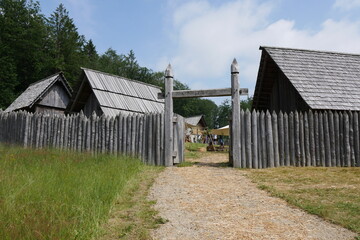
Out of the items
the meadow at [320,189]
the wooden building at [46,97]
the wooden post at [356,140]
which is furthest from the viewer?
the wooden building at [46,97]

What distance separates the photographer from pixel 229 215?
4.30 m

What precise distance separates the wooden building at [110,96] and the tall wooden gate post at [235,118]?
630 cm

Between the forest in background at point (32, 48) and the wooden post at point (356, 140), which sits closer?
the wooden post at point (356, 140)

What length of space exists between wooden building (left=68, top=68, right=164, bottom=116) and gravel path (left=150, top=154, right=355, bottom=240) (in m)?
9.59

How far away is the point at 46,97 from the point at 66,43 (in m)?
24.8

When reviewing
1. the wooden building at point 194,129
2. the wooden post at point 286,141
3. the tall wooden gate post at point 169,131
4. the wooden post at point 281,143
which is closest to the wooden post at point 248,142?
the wooden post at point 281,143

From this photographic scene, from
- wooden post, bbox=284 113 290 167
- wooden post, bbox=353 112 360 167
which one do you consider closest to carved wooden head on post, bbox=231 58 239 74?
wooden post, bbox=284 113 290 167

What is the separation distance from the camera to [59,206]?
376 centimetres

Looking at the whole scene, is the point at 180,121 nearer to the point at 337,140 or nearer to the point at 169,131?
the point at 169,131

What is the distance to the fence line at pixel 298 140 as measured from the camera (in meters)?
9.84

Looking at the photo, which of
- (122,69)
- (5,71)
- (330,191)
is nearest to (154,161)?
(330,191)

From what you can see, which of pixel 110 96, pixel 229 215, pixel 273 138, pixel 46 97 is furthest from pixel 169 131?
pixel 46 97

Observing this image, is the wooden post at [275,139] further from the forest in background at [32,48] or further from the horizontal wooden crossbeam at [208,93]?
the forest in background at [32,48]

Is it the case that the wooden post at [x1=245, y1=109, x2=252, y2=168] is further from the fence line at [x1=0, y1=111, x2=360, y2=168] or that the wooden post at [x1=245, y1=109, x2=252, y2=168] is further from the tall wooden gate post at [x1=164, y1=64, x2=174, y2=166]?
the tall wooden gate post at [x1=164, y1=64, x2=174, y2=166]
